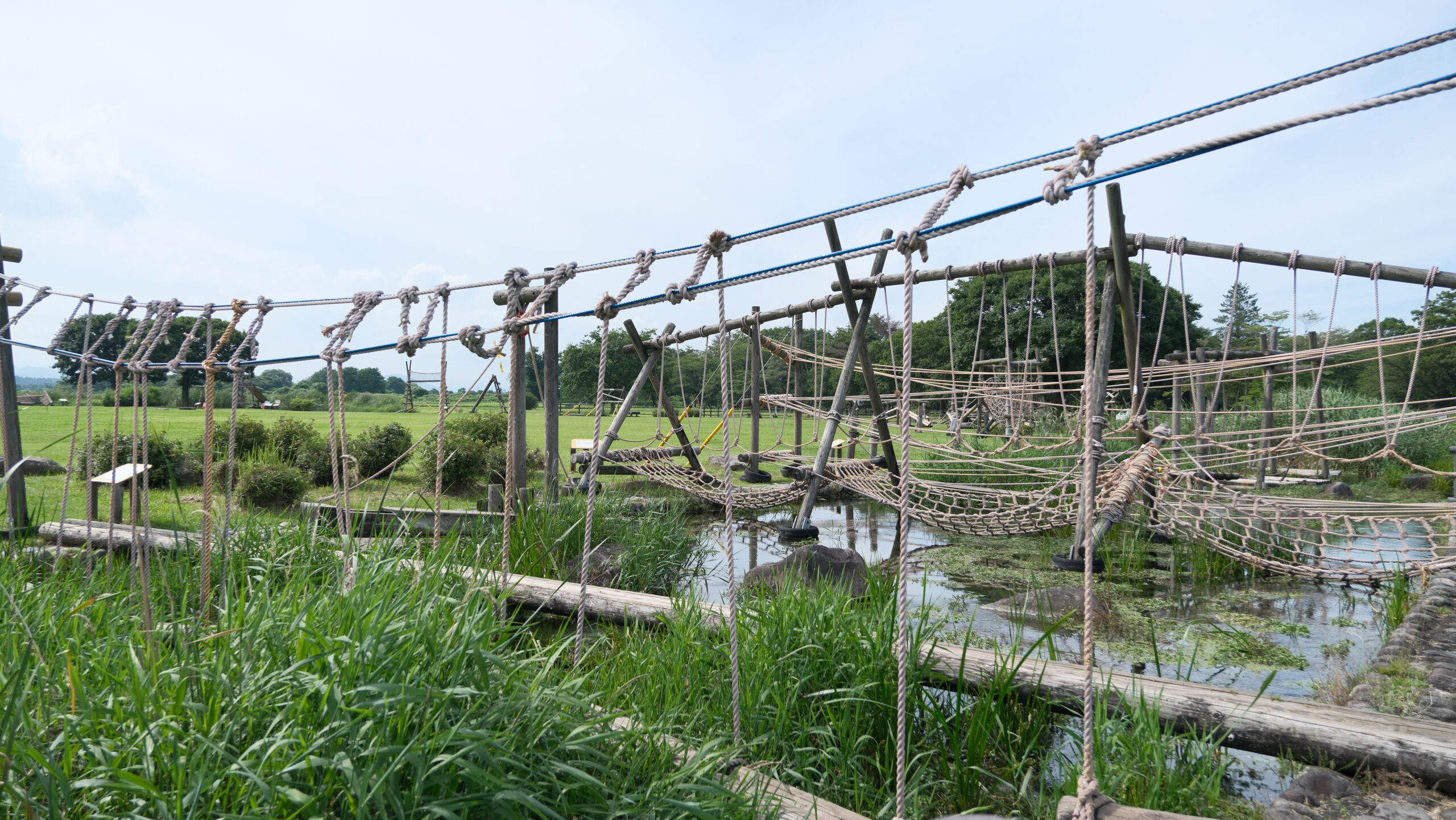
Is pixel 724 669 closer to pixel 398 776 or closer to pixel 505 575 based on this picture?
pixel 505 575

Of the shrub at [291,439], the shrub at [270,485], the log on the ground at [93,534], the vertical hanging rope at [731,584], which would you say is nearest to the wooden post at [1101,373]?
the vertical hanging rope at [731,584]

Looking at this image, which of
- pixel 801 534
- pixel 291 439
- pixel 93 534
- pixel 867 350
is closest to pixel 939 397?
pixel 867 350

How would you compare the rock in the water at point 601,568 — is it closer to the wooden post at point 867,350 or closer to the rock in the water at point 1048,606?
the wooden post at point 867,350

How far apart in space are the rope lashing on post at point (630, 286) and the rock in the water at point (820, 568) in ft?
5.55

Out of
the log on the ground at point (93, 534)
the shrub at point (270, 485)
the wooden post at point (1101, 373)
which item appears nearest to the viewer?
the wooden post at point (1101, 373)

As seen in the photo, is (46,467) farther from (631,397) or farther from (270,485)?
(631,397)

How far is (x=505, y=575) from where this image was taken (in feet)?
7.35

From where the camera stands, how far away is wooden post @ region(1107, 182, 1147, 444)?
407 cm

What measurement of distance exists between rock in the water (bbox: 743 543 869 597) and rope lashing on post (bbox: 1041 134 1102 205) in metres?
2.50

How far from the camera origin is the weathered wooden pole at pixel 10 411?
5160mm

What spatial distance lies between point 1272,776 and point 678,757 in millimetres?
2084

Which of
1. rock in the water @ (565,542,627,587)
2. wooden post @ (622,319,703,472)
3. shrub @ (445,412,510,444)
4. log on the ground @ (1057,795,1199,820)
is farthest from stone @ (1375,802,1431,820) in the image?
shrub @ (445,412,510,444)

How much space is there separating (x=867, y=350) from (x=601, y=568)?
2480 mm

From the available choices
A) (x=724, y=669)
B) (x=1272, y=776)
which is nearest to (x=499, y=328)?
(x=724, y=669)
